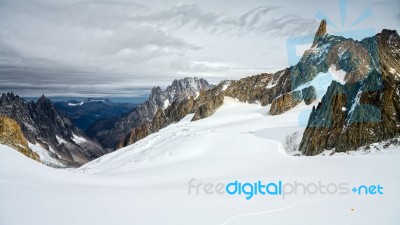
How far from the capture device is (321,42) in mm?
115812

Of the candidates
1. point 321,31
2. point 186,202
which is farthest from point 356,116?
point 321,31

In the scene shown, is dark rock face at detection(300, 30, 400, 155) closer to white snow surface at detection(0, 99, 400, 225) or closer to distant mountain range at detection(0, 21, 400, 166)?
distant mountain range at detection(0, 21, 400, 166)

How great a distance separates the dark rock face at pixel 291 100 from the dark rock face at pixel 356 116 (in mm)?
48785

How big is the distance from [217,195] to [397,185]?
8259mm

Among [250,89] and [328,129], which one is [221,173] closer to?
[328,129]

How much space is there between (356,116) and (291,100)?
59.4 meters

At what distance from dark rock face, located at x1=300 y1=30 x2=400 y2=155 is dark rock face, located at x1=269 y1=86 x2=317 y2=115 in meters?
48.8

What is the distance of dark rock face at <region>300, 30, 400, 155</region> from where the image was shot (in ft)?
98.4

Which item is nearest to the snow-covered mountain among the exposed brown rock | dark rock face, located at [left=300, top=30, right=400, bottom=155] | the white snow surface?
dark rock face, located at [left=300, top=30, right=400, bottom=155]

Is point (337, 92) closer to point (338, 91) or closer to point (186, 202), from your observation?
point (338, 91)

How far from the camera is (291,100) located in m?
91.8

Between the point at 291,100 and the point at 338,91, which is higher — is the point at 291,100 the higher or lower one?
the higher one

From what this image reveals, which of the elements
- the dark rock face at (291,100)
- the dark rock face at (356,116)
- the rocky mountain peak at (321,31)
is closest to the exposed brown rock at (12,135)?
the dark rock face at (356,116)

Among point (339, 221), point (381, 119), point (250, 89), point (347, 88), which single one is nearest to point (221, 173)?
point (339, 221)
